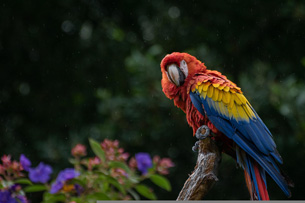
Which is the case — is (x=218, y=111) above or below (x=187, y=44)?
below

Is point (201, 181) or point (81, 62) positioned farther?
point (81, 62)

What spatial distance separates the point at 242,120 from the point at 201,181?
15.9 inches

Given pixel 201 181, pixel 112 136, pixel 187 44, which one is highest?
pixel 187 44

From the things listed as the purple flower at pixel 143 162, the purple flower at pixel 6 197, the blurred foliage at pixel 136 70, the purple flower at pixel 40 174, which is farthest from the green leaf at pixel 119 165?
the blurred foliage at pixel 136 70

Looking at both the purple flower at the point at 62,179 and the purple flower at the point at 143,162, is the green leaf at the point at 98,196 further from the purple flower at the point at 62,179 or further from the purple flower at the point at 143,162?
the purple flower at the point at 143,162

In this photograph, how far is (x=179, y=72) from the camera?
1.69 meters

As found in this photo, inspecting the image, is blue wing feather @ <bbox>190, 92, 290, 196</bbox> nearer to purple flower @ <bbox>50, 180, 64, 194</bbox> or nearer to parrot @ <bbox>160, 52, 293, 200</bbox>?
parrot @ <bbox>160, 52, 293, 200</bbox>

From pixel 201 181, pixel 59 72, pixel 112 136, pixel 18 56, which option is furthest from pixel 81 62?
pixel 201 181

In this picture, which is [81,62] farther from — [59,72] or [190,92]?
[190,92]

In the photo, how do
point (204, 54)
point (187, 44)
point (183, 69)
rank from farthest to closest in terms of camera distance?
point (187, 44) < point (204, 54) < point (183, 69)

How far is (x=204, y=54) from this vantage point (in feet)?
11.1

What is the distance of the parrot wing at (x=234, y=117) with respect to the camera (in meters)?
1.47

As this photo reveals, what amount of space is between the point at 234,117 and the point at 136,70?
1728 mm

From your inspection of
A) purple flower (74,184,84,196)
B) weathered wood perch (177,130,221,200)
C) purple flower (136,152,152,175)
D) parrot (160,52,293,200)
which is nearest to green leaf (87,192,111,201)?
purple flower (74,184,84,196)
